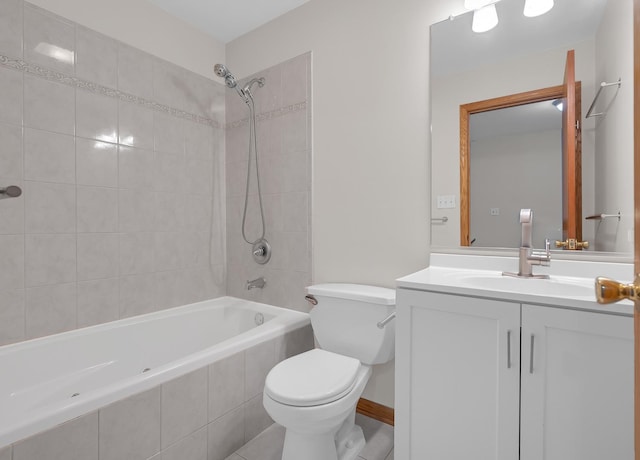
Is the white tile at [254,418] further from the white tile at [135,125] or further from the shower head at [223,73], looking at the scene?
the shower head at [223,73]

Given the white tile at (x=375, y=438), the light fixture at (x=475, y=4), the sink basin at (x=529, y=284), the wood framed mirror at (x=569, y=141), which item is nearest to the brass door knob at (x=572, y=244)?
the wood framed mirror at (x=569, y=141)

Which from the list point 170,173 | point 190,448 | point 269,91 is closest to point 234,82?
point 269,91

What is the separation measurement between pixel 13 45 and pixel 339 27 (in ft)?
5.30

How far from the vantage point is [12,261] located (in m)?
1.50

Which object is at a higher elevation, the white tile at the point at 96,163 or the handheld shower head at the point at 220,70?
the handheld shower head at the point at 220,70

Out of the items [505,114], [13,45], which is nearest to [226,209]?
[13,45]

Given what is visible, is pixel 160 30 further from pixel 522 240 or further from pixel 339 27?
pixel 522 240

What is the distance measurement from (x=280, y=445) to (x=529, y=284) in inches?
52.5

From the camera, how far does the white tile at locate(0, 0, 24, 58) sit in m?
1.48

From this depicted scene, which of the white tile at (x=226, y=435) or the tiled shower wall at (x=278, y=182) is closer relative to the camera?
the white tile at (x=226, y=435)

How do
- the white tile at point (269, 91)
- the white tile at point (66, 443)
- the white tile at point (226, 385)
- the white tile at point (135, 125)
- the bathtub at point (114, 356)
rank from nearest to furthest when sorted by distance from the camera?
the white tile at point (66, 443)
the bathtub at point (114, 356)
the white tile at point (226, 385)
the white tile at point (135, 125)
the white tile at point (269, 91)

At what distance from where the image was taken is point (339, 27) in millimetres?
1896

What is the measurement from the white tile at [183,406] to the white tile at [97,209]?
1020 mm

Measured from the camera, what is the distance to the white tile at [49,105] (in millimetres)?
→ 1549
